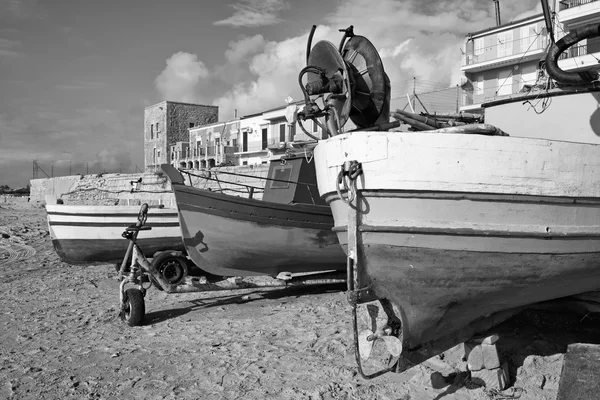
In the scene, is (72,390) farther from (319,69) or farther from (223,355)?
(319,69)

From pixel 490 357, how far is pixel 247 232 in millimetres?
4193

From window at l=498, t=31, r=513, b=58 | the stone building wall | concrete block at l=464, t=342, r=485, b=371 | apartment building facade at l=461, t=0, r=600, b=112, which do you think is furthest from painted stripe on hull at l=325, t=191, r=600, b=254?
the stone building wall

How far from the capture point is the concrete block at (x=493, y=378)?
3910 millimetres

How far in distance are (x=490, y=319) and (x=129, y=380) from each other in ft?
10.3

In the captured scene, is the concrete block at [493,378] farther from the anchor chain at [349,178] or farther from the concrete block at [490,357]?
the anchor chain at [349,178]

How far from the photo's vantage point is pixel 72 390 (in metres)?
4.38

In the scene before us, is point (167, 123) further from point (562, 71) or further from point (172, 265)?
point (562, 71)

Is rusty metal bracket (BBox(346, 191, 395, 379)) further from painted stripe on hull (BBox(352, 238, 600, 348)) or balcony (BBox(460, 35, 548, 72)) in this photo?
balcony (BBox(460, 35, 548, 72))

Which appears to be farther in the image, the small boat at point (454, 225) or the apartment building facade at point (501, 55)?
the apartment building facade at point (501, 55)

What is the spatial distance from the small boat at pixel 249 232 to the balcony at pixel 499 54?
75.9 feet

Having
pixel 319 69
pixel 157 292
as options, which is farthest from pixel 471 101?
pixel 319 69

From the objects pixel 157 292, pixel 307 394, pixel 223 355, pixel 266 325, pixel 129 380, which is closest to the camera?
pixel 307 394

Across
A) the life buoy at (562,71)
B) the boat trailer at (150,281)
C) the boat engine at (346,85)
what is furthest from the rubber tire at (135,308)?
the life buoy at (562,71)

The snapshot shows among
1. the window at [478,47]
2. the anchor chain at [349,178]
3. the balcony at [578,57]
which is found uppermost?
the window at [478,47]
